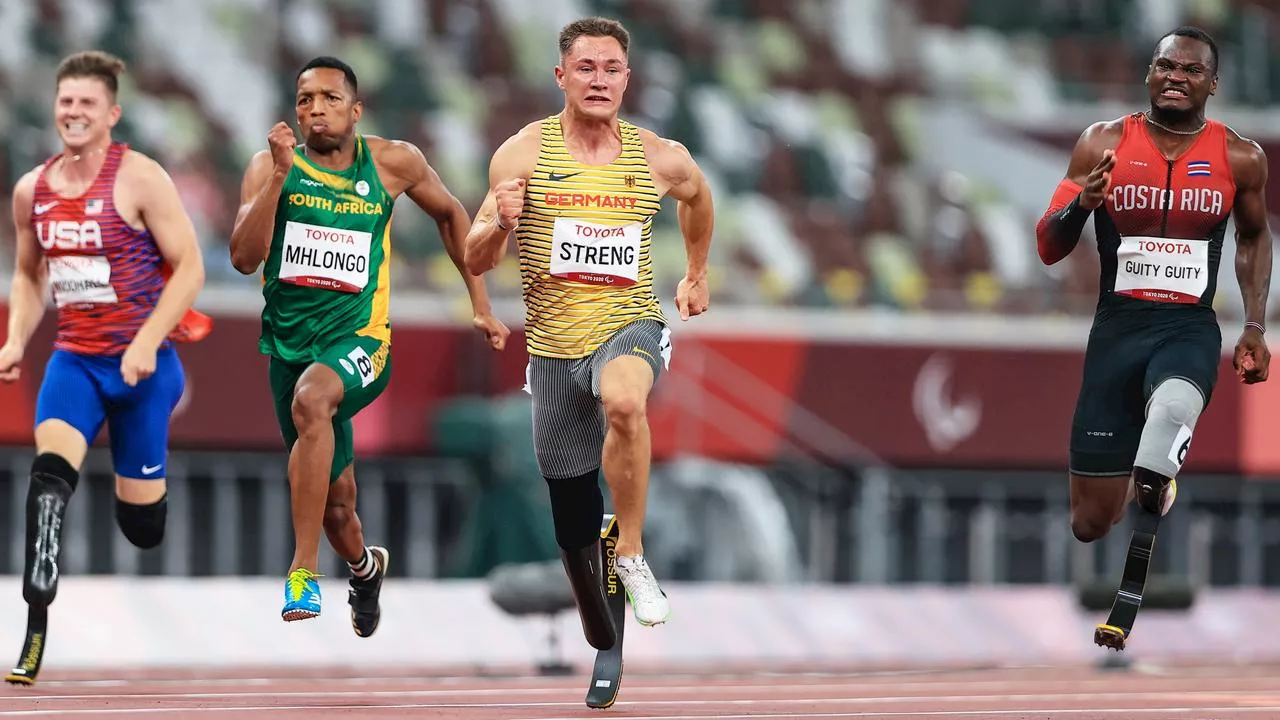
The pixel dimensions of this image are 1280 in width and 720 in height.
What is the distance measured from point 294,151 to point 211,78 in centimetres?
1280

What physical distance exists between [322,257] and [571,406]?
134 centimetres

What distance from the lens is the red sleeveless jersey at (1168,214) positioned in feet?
33.9

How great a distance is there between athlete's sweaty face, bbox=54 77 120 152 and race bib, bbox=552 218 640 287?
2.32 metres

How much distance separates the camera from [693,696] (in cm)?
1200

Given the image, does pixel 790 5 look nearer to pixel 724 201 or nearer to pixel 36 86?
pixel 724 201

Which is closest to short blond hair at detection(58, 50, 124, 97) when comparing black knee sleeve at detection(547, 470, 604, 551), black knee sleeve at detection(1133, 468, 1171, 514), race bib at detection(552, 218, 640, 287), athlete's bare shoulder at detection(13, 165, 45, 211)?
athlete's bare shoulder at detection(13, 165, 45, 211)

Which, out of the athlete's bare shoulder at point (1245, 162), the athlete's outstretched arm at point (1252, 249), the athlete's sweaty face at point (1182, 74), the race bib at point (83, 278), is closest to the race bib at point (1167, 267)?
the athlete's outstretched arm at point (1252, 249)

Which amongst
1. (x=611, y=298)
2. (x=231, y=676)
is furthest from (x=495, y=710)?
(x=231, y=676)

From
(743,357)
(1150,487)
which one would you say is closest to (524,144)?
(1150,487)

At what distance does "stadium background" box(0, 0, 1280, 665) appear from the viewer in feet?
59.9

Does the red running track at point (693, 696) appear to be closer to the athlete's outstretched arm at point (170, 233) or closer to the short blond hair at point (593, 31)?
the athlete's outstretched arm at point (170, 233)

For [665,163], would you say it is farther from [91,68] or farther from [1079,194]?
[91,68]

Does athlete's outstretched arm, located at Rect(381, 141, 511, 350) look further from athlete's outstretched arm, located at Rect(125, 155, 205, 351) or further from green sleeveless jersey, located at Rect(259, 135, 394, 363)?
athlete's outstretched arm, located at Rect(125, 155, 205, 351)

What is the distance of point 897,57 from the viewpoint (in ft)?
87.4
